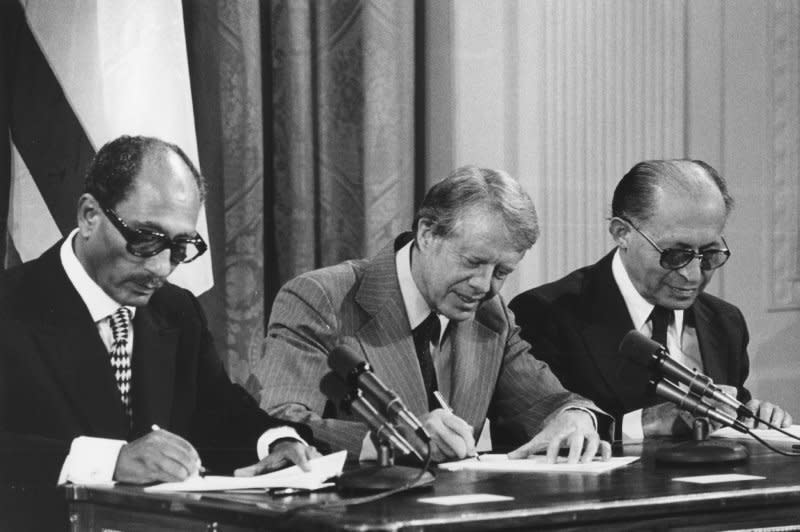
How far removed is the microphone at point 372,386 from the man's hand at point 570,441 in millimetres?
736

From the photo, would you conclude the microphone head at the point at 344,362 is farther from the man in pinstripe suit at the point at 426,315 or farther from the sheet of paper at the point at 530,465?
the man in pinstripe suit at the point at 426,315

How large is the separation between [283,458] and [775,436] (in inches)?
61.1

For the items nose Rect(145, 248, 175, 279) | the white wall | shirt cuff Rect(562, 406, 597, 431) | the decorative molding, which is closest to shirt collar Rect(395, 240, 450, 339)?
shirt cuff Rect(562, 406, 597, 431)

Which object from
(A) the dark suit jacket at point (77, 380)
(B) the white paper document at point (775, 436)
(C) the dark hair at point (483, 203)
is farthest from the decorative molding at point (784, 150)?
(A) the dark suit jacket at point (77, 380)

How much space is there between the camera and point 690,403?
3527 mm

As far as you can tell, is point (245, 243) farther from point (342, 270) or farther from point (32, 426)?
point (32, 426)

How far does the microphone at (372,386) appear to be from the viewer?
2938 mm

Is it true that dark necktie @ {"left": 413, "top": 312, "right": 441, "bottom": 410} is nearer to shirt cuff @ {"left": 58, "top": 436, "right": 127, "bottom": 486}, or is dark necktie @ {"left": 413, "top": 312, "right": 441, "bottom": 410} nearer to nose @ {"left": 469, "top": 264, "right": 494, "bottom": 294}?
nose @ {"left": 469, "top": 264, "right": 494, "bottom": 294}

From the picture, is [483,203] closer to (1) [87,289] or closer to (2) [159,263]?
(2) [159,263]

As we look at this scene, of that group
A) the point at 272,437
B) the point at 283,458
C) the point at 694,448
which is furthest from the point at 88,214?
the point at 694,448

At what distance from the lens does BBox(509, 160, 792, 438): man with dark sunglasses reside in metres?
4.46

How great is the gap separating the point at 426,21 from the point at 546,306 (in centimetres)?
144

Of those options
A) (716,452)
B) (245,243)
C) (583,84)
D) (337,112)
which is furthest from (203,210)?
(716,452)

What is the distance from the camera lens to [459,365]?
4129mm
